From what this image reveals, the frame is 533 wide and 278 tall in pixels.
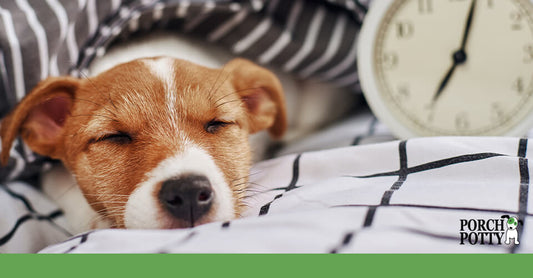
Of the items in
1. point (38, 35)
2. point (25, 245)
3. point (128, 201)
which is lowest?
point (25, 245)

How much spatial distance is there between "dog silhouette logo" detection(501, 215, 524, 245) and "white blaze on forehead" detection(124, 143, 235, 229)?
0.51m

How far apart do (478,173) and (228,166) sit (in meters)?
0.55

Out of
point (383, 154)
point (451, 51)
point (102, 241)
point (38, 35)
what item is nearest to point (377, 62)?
point (451, 51)

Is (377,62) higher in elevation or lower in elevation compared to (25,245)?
higher

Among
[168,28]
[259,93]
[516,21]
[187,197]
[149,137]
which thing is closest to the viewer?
[187,197]

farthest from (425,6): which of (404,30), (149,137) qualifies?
(149,137)

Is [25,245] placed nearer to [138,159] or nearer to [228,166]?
→ [138,159]

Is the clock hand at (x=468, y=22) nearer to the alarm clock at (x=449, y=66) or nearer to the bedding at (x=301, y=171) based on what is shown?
the alarm clock at (x=449, y=66)

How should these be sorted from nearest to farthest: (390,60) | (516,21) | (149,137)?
1. (149,137)
2. (516,21)
3. (390,60)

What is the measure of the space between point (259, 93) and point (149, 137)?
469mm

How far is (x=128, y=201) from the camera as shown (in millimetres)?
920

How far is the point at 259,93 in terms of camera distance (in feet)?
4.55

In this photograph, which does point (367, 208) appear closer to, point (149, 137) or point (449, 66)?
point (149, 137)

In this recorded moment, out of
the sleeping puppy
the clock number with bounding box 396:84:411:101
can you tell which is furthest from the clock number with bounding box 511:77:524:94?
the sleeping puppy
